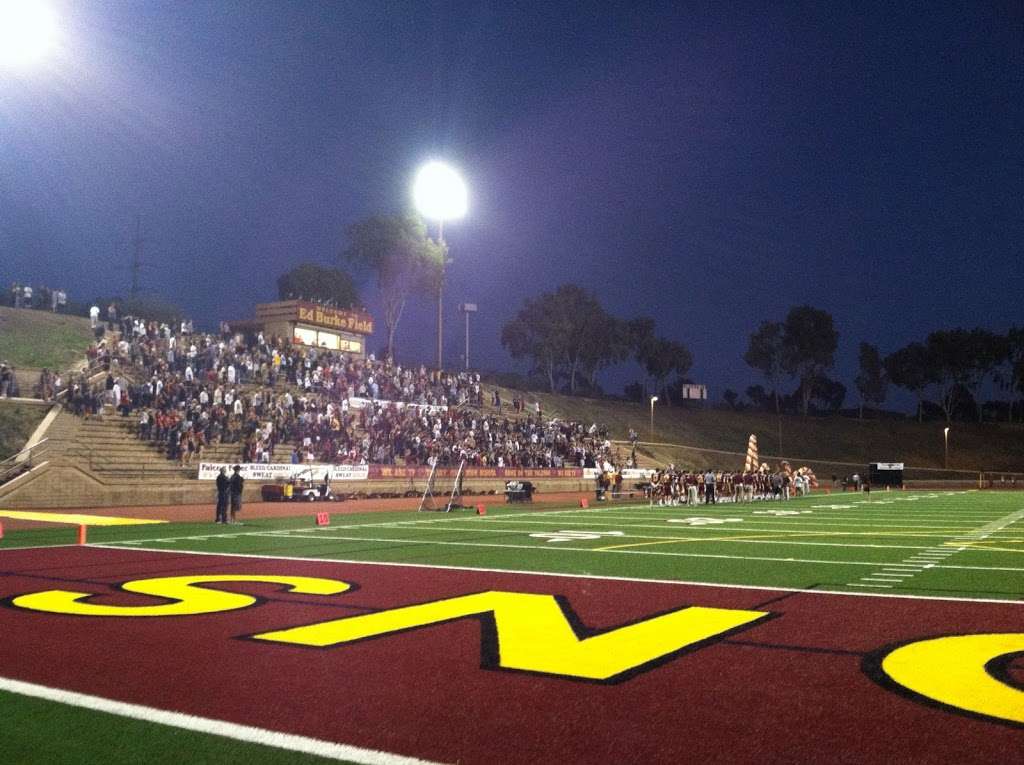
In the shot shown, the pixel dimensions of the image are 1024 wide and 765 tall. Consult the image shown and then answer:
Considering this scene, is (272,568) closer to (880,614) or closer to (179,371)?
(880,614)

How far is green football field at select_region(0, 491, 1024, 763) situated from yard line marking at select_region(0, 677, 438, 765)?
0.08 m

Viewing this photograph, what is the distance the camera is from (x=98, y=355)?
1359 inches

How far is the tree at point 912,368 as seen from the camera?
113 m

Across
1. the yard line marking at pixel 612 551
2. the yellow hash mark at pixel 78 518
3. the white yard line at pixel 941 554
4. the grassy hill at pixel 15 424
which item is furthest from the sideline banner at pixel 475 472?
the white yard line at pixel 941 554

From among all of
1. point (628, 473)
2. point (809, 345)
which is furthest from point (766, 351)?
point (628, 473)

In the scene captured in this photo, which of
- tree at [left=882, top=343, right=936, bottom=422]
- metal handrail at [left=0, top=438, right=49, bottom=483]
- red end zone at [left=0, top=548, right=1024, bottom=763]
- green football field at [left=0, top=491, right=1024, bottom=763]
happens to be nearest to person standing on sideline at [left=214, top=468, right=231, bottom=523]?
green football field at [left=0, top=491, right=1024, bottom=763]

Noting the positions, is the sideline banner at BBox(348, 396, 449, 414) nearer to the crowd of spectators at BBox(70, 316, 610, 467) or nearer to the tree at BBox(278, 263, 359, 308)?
the crowd of spectators at BBox(70, 316, 610, 467)

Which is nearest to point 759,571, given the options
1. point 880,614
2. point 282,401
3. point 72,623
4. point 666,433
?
point 880,614

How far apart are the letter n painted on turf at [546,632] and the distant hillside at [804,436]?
6077 cm

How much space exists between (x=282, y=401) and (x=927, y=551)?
88.0 ft

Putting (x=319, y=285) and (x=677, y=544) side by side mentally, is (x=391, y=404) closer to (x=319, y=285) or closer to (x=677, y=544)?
(x=677, y=544)

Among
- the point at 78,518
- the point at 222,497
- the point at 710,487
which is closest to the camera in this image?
the point at 222,497

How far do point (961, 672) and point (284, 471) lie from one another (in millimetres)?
29017

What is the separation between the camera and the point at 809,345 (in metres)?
110
